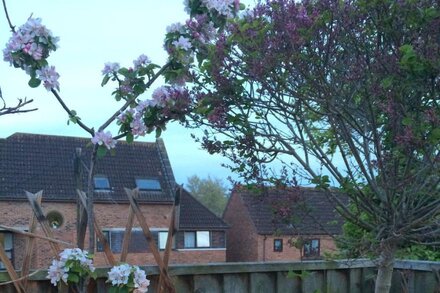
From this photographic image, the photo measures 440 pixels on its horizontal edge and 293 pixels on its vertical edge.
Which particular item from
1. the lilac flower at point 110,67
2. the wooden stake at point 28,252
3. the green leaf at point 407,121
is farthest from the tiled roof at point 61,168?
the green leaf at point 407,121

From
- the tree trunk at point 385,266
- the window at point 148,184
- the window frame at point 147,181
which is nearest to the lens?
the tree trunk at point 385,266

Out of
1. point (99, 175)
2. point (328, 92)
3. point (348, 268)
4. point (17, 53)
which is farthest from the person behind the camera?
point (99, 175)

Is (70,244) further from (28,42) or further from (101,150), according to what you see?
(28,42)

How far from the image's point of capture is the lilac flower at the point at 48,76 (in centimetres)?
252

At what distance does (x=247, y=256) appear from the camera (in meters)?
27.8

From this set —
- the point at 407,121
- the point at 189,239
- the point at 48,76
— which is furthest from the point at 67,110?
the point at 189,239

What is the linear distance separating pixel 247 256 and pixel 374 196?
82.6 feet

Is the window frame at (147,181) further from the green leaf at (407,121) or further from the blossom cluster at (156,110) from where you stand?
the green leaf at (407,121)

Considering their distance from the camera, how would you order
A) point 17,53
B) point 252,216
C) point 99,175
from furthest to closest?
point 252,216 → point 99,175 → point 17,53

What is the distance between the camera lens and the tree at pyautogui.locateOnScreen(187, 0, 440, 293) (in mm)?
2664

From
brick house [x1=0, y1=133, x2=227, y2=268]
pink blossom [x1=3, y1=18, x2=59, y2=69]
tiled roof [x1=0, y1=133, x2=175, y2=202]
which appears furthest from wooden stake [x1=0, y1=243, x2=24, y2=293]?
tiled roof [x1=0, y1=133, x2=175, y2=202]

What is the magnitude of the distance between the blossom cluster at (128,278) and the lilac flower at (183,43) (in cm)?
104

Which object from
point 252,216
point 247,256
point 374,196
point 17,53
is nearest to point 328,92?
point 374,196

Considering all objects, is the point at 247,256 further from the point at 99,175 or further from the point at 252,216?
the point at 99,175
